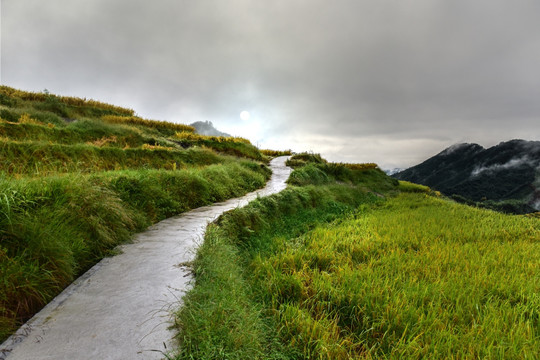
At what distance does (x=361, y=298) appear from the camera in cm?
325

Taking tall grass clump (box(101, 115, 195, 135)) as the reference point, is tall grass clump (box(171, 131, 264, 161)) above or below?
below

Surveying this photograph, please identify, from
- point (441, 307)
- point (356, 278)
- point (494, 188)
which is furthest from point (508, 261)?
point (494, 188)

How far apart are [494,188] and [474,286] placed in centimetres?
18291

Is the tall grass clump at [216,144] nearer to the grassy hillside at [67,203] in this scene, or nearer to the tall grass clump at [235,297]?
the grassy hillside at [67,203]

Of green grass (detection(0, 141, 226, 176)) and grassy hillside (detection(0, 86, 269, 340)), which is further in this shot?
green grass (detection(0, 141, 226, 176))

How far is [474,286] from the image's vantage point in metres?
3.62

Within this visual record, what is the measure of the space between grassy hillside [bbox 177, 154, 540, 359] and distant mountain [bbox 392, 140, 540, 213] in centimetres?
13542

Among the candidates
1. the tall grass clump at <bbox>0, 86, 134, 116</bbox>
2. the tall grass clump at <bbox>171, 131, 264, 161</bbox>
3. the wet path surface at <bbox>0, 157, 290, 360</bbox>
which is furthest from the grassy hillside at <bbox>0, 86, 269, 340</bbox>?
the tall grass clump at <bbox>0, 86, 134, 116</bbox>

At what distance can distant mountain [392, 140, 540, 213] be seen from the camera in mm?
129875

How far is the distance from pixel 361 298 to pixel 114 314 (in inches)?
113

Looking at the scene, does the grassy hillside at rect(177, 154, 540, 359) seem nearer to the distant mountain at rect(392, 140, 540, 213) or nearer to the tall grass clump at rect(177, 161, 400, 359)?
the tall grass clump at rect(177, 161, 400, 359)

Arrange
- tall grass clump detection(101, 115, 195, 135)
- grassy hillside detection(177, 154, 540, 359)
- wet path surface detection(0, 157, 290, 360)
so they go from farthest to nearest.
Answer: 1. tall grass clump detection(101, 115, 195, 135)
2. grassy hillside detection(177, 154, 540, 359)
3. wet path surface detection(0, 157, 290, 360)

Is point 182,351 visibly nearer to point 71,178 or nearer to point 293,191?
point 71,178

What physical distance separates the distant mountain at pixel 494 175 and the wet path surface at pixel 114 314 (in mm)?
139659
